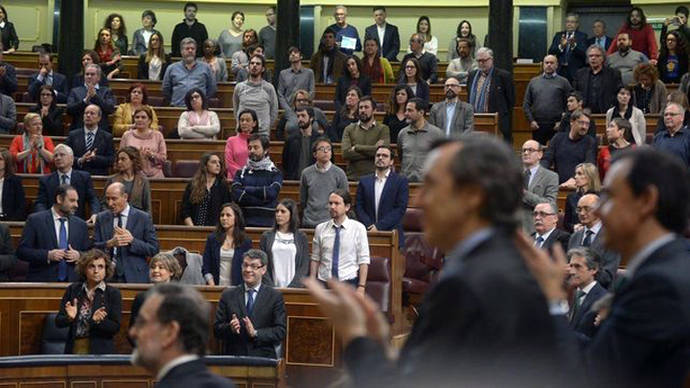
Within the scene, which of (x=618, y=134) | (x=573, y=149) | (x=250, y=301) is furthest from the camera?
(x=573, y=149)

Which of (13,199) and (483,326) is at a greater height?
(483,326)

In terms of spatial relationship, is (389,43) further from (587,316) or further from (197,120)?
(587,316)

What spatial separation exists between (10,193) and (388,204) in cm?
289

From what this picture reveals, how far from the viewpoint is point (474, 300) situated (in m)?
2.15

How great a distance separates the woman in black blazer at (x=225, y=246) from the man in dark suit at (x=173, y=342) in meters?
5.91

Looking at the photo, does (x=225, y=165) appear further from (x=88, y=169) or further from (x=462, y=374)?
(x=462, y=374)

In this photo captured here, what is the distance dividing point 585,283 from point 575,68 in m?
8.04

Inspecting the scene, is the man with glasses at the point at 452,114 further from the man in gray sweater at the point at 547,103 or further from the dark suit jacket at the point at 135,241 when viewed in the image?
the dark suit jacket at the point at 135,241

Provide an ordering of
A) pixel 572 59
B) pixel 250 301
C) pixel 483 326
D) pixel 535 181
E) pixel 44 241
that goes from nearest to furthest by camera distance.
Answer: pixel 483 326 < pixel 250 301 < pixel 44 241 < pixel 535 181 < pixel 572 59

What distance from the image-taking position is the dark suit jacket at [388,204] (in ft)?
32.0

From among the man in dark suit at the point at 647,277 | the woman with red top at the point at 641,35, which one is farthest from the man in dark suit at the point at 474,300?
the woman with red top at the point at 641,35

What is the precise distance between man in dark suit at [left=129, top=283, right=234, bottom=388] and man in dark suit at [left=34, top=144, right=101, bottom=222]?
23.1 feet

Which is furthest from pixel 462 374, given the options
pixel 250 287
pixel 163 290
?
pixel 250 287

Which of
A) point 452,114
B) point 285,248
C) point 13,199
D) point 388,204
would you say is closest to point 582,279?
point 285,248
